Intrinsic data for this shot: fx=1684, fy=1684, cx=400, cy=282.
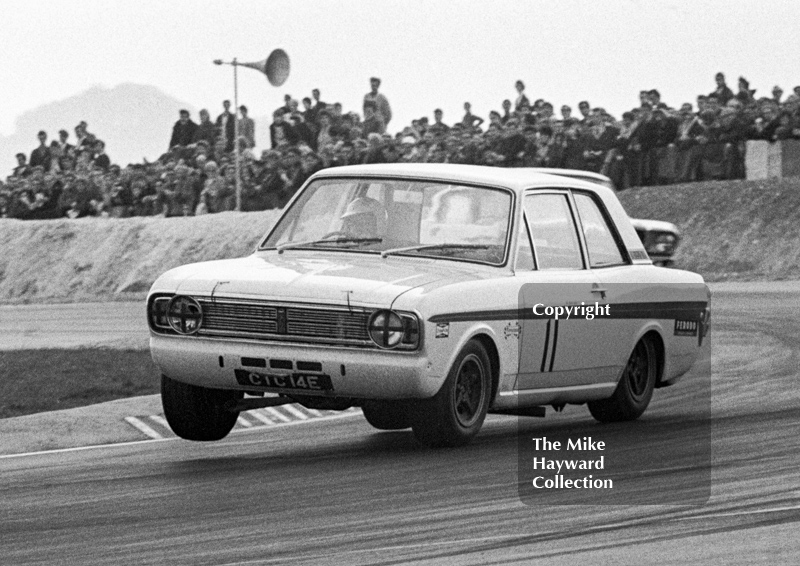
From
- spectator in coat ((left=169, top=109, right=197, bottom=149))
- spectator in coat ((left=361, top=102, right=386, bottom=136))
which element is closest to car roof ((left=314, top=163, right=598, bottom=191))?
spectator in coat ((left=361, top=102, right=386, bottom=136))

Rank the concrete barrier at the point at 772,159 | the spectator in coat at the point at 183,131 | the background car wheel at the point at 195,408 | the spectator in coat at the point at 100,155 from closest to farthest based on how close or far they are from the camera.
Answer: the background car wheel at the point at 195,408, the concrete barrier at the point at 772,159, the spectator in coat at the point at 183,131, the spectator in coat at the point at 100,155

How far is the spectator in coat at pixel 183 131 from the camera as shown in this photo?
3281 centimetres

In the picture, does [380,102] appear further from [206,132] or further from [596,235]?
[596,235]

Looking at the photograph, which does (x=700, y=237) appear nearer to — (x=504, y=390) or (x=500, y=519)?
(x=504, y=390)

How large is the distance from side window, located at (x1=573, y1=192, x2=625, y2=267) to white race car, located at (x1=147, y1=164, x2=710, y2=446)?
0.01 meters

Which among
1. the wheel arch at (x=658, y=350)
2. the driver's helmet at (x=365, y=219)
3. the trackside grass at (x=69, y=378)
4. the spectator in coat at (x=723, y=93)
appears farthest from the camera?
the spectator in coat at (x=723, y=93)

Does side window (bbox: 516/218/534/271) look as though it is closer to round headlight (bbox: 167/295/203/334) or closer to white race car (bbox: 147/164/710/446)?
white race car (bbox: 147/164/710/446)

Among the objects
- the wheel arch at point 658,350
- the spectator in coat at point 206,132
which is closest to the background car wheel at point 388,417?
the wheel arch at point 658,350

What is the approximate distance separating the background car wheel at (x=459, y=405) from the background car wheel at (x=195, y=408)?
115cm

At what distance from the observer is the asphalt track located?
566 centimetres

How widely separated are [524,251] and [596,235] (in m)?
0.96

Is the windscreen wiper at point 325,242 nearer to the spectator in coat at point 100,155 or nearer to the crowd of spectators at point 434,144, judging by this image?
the crowd of spectators at point 434,144

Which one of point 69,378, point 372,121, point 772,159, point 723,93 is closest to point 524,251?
point 69,378

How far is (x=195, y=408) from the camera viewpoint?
28.8ft
